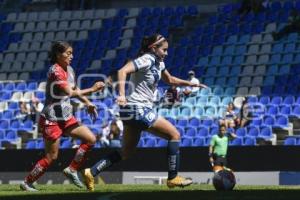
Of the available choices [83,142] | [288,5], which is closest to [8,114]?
[288,5]

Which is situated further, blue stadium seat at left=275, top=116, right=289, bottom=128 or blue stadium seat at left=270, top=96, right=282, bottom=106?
blue stadium seat at left=270, top=96, right=282, bottom=106

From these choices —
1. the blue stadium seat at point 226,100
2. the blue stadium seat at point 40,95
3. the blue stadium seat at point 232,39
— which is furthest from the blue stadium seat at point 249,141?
the blue stadium seat at point 40,95

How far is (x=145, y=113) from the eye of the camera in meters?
10.9

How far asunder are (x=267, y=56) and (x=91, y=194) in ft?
52.3

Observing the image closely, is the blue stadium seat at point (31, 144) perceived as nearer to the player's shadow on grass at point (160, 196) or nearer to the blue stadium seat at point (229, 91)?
the blue stadium seat at point (229, 91)

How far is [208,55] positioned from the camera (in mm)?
26641

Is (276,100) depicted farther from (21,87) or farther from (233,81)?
(21,87)

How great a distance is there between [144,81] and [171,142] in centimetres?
92

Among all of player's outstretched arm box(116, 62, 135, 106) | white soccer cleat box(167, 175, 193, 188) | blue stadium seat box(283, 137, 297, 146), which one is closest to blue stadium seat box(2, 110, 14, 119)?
blue stadium seat box(283, 137, 297, 146)

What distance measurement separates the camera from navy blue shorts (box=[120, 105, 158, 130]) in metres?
10.9

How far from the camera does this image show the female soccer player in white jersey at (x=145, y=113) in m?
10.9

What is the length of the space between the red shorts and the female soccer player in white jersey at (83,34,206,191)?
655 millimetres

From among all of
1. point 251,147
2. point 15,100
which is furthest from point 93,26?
point 251,147

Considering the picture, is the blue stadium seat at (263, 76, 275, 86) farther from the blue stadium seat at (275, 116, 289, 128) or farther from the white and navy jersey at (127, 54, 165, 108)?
the white and navy jersey at (127, 54, 165, 108)
